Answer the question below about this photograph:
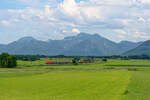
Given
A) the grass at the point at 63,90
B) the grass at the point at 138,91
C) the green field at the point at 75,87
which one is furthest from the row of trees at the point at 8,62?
the grass at the point at 138,91

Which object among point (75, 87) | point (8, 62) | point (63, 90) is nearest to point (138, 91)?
point (75, 87)

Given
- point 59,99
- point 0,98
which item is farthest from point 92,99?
point 0,98

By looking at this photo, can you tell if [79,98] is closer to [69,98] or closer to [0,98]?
[69,98]

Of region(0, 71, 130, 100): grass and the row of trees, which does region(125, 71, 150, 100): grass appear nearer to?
region(0, 71, 130, 100): grass

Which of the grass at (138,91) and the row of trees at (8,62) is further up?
the row of trees at (8,62)

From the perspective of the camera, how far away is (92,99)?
31.1m

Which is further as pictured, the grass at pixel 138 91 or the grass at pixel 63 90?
the grass at pixel 63 90

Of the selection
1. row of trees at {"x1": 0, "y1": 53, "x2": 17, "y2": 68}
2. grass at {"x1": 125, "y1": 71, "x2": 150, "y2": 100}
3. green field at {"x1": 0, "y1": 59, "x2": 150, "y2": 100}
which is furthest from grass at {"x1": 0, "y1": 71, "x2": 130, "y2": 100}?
row of trees at {"x1": 0, "y1": 53, "x2": 17, "y2": 68}

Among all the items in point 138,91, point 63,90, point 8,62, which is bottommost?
point 138,91

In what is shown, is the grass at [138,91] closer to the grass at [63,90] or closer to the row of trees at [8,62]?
the grass at [63,90]

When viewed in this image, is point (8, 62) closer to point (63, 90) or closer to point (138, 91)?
point (63, 90)

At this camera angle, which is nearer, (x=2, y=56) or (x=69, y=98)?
(x=69, y=98)

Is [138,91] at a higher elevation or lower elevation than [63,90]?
lower

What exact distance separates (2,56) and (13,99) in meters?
122
